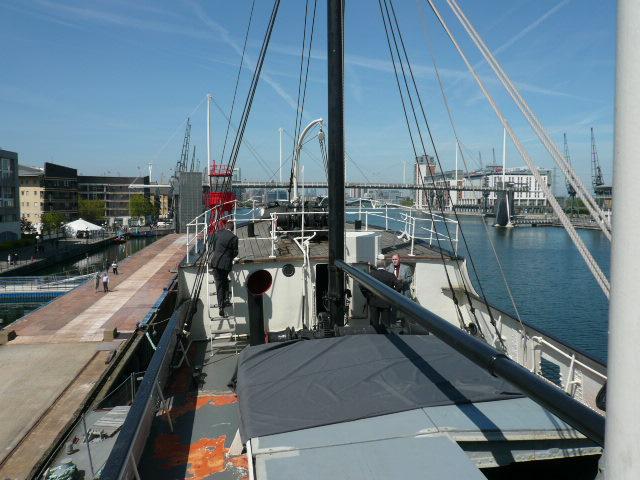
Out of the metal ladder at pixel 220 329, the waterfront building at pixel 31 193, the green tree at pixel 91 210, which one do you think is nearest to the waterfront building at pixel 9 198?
the waterfront building at pixel 31 193

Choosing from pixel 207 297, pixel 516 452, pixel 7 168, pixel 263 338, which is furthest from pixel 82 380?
pixel 7 168

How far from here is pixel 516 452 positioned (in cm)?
373

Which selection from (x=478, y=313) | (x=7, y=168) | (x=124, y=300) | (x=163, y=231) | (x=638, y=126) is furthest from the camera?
(x=163, y=231)

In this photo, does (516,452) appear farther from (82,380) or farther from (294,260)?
(82,380)

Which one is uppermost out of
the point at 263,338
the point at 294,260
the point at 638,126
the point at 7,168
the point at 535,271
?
the point at 7,168

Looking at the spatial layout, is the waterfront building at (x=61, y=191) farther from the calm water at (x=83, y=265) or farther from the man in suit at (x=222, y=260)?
the man in suit at (x=222, y=260)

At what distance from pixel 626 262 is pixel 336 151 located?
6157mm

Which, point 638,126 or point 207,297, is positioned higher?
point 638,126

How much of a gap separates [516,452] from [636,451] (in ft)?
9.73

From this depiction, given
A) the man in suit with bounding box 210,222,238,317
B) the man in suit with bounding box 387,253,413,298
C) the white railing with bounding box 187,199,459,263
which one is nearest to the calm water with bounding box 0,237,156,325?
the white railing with bounding box 187,199,459,263

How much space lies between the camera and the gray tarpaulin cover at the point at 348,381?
398 centimetres

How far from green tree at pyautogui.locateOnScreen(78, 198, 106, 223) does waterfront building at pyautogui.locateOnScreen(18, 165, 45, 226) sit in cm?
837

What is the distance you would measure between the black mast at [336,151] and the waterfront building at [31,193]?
89650mm

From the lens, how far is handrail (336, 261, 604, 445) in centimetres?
183
